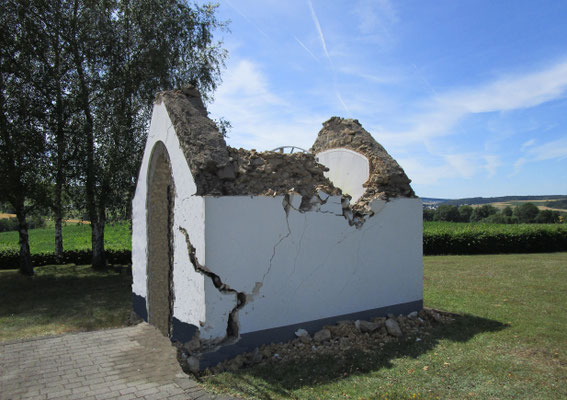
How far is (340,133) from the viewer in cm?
878

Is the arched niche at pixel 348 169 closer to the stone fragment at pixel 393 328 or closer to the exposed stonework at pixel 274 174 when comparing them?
the exposed stonework at pixel 274 174

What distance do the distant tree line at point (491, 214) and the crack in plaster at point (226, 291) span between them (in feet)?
95.6

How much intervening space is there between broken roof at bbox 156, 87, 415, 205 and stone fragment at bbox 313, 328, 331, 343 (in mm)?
2221

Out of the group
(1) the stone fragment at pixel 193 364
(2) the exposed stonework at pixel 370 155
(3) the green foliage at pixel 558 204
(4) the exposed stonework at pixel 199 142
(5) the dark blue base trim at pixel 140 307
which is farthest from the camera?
(3) the green foliage at pixel 558 204

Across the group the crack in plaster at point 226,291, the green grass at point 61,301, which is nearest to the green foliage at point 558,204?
the green grass at point 61,301

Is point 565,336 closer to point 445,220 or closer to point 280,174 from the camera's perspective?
point 280,174

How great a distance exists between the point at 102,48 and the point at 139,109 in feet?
8.26

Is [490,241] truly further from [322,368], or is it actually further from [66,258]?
[66,258]

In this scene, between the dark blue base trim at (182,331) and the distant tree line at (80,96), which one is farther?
the distant tree line at (80,96)

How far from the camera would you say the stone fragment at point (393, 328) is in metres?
6.55

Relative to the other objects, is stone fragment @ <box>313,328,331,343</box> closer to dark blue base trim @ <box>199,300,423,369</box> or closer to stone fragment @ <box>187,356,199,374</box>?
dark blue base trim @ <box>199,300,423,369</box>

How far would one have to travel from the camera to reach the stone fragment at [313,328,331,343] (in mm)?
6059

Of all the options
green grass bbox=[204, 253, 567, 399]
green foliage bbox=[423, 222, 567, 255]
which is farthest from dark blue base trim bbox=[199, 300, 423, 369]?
green foliage bbox=[423, 222, 567, 255]

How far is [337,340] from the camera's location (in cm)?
614
